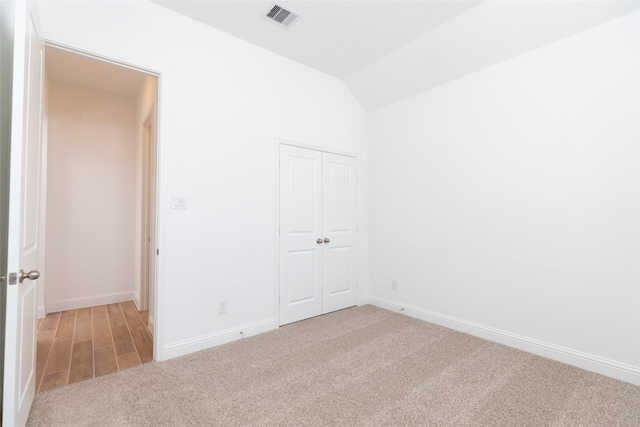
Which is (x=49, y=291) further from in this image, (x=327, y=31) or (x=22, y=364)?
(x=327, y=31)

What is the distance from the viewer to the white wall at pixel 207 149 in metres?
2.42

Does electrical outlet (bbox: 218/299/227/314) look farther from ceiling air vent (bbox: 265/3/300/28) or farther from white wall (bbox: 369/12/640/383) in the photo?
ceiling air vent (bbox: 265/3/300/28)

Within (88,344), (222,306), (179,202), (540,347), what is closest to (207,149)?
(179,202)

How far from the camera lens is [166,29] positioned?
2578 mm

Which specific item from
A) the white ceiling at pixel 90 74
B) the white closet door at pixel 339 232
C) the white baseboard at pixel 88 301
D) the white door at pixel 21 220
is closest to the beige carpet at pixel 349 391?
the white door at pixel 21 220

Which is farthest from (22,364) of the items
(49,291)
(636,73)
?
(636,73)

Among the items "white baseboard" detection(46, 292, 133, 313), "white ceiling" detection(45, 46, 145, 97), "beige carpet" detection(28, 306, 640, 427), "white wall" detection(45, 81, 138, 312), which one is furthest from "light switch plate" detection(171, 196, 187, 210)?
"white baseboard" detection(46, 292, 133, 313)

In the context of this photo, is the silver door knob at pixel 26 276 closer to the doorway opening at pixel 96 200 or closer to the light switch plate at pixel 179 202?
the light switch plate at pixel 179 202

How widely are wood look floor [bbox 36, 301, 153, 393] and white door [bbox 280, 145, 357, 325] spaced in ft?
4.70

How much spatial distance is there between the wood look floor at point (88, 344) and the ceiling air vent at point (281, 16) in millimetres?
3160

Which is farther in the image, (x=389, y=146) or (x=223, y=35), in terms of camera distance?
(x=389, y=146)

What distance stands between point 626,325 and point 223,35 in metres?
4.14

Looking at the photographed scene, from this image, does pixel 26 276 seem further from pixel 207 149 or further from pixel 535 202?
pixel 535 202

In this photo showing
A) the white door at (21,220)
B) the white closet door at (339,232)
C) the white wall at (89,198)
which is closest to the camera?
the white door at (21,220)
